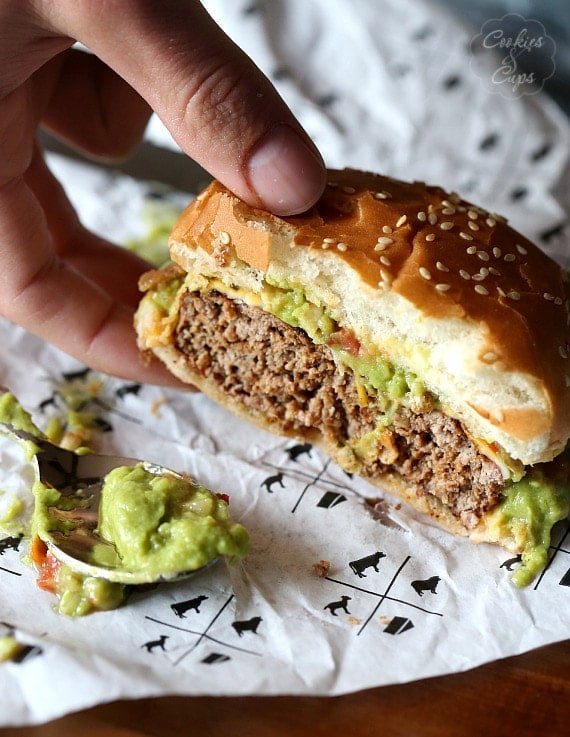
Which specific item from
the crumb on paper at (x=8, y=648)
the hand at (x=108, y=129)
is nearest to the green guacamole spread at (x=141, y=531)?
the crumb on paper at (x=8, y=648)

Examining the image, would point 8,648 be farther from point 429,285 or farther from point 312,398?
point 429,285

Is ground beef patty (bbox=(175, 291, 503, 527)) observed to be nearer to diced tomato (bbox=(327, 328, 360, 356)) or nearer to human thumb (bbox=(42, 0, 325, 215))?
diced tomato (bbox=(327, 328, 360, 356))

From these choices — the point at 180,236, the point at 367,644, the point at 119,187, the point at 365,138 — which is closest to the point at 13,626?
the point at 367,644

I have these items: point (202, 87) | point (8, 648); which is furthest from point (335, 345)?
point (8, 648)

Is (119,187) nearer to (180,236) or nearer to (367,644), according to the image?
(180,236)

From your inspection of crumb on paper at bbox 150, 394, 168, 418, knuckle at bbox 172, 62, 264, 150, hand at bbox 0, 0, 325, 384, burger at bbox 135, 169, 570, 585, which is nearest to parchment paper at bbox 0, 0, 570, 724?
crumb on paper at bbox 150, 394, 168, 418

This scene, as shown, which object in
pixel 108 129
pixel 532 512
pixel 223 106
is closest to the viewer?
pixel 223 106

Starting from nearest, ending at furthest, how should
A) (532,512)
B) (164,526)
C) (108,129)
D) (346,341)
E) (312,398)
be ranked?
(164,526) < (532,512) < (346,341) < (312,398) < (108,129)
